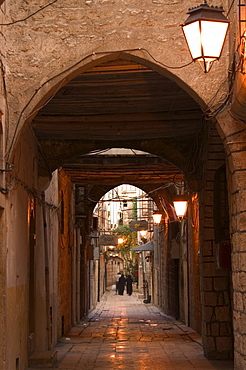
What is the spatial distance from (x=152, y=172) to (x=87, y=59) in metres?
9.87

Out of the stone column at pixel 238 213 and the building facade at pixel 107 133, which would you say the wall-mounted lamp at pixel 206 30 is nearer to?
the building facade at pixel 107 133

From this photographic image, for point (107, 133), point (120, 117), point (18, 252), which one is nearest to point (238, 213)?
point (18, 252)

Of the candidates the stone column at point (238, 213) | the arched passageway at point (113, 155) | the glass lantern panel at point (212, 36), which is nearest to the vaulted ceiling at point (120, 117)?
the arched passageway at point (113, 155)

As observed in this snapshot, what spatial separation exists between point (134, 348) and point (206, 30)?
7.56 meters

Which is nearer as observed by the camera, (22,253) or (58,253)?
(22,253)

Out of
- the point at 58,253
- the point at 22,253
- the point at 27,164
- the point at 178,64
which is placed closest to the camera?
the point at 178,64

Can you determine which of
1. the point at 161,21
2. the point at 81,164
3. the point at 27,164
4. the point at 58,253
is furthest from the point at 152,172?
the point at 161,21

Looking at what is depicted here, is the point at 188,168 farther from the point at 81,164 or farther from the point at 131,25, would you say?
the point at 131,25

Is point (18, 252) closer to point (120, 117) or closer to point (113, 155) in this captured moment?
point (120, 117)

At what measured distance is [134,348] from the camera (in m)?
11.9

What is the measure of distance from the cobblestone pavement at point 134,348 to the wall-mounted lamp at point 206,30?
5243 mm

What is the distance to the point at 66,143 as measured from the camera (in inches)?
462

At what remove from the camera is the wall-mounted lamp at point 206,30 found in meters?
5.71

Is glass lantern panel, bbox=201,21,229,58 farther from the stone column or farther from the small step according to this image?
the small step
